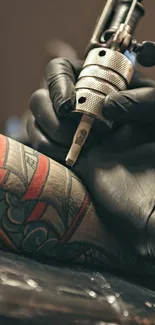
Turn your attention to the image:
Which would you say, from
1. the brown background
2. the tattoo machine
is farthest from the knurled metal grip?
the brown background

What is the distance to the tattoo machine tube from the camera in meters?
0.53

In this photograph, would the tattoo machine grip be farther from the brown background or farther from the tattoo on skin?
the brown background

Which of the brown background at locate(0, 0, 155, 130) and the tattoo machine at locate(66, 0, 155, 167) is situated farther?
the brown background at locate(0, 0, 155, 130)

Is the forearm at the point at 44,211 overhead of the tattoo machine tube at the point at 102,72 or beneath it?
beneath

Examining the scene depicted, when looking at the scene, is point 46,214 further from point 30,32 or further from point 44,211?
point 30,32

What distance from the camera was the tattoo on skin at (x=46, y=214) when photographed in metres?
0.49

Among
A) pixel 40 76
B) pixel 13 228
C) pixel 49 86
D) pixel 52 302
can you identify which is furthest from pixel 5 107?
pixel 52 302

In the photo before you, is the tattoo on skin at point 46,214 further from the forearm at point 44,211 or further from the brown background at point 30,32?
the brown background at point 30,32

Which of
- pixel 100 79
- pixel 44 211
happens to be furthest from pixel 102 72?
pixel 44 211

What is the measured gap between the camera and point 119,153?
1.89 feet

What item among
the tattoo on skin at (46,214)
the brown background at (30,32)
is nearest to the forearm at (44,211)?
the tattoo on skin at (46,214)

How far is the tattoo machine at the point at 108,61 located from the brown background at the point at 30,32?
55cm

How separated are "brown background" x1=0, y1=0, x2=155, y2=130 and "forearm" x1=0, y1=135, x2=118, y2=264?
2.09ft

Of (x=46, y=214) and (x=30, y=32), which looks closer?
(x=46, y=214)
